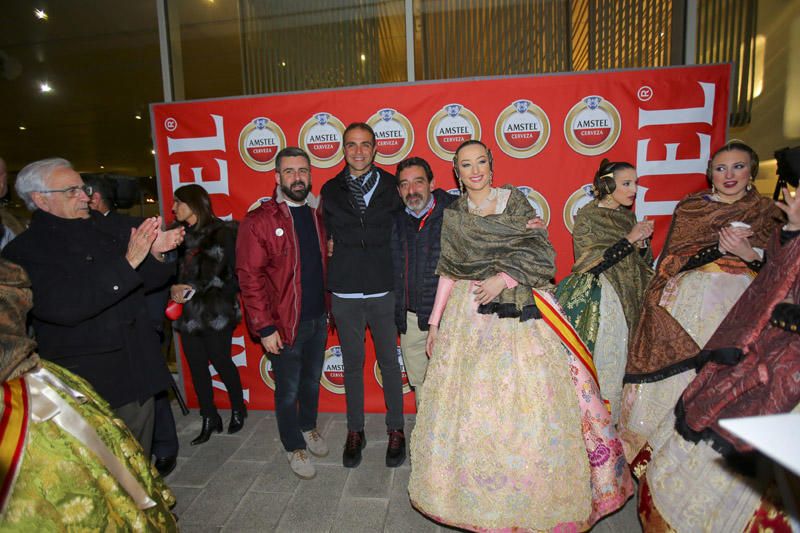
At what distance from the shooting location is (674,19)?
3.63m

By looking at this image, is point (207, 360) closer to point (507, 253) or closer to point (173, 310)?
point (173, 310)

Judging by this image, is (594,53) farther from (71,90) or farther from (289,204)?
(71,90)

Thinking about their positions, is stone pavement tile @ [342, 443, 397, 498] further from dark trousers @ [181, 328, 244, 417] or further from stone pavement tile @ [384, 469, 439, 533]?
dark trousers @ [181, 328, 244, 417]

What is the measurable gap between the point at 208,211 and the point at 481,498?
9.02ft

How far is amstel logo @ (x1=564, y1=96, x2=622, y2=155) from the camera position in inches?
135

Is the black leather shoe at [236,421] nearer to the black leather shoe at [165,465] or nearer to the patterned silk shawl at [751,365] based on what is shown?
the black leather shoe at [165,465]

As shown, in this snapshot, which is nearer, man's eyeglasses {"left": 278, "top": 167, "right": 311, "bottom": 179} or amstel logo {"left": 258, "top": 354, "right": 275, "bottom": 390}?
man's eyeglasses {"left": 278, "top": 167, "right": 311, "bottom": 179}

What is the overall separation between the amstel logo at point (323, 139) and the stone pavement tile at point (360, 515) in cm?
252

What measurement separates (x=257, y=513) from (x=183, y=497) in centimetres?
55

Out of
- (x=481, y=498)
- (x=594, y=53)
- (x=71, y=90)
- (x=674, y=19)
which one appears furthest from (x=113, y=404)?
(x=71, y=90)

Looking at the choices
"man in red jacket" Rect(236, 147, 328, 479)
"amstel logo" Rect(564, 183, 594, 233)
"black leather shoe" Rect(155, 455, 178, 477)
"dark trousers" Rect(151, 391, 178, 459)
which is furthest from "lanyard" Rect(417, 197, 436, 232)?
"black leather shoe" Rect(155, 455, 178, 477)

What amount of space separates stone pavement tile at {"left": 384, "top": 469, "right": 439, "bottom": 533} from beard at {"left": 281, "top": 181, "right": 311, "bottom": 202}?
1945 millimetres

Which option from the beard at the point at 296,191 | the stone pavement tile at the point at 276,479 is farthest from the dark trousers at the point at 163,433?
the beard at the point at 296,191

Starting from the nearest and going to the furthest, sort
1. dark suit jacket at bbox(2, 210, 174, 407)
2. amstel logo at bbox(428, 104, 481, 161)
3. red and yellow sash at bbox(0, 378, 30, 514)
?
1. red and yellow sash at bbox(0, 378, 30, 514)
2. dark suit jacket at bbox(2, 210, 174, 407)
3. amstel logo at bbox(428, 104, 481, 161)
